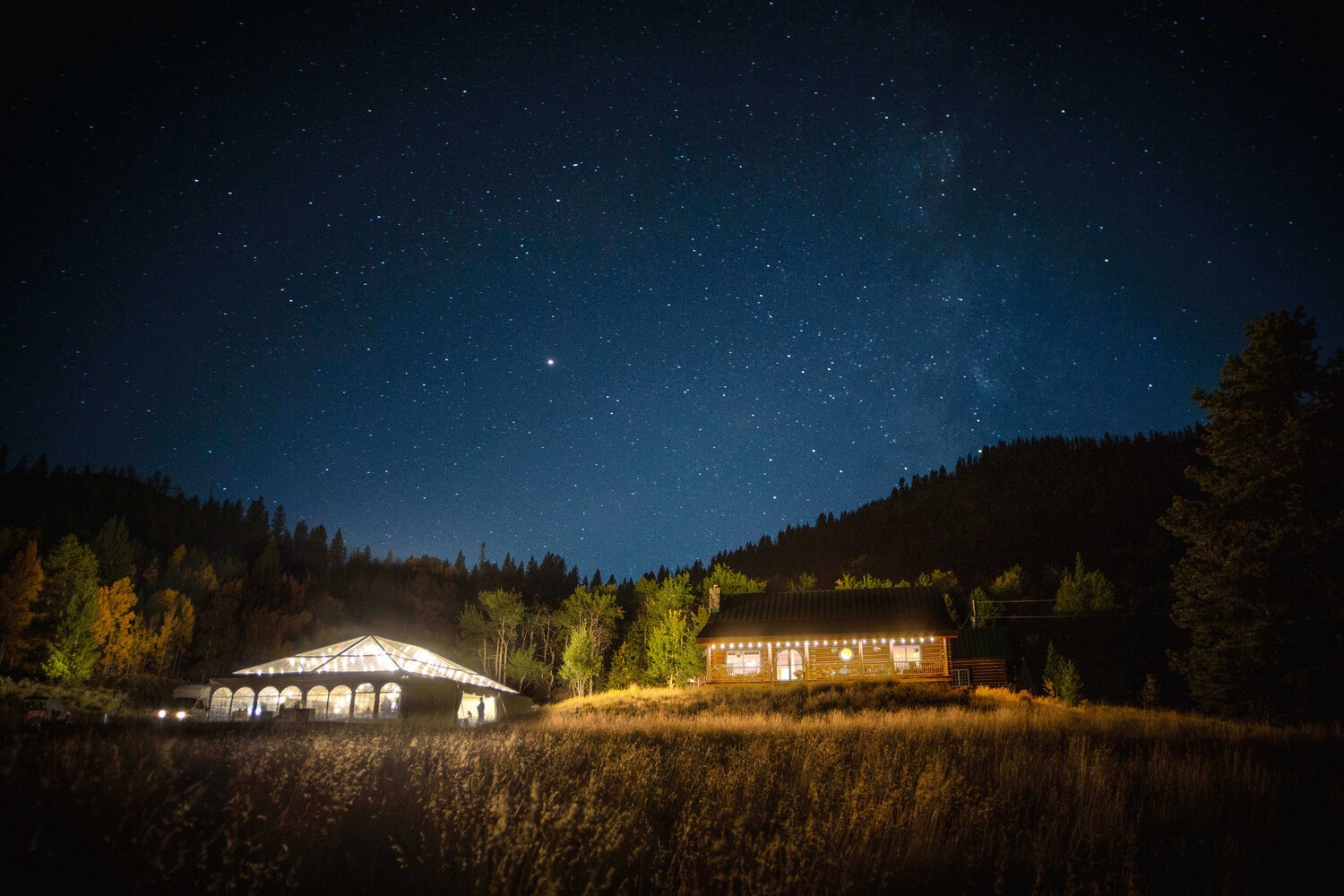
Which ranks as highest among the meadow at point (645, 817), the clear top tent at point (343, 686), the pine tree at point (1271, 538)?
the pine tree at point (1271, 538)

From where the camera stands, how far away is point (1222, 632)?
20.6 metres

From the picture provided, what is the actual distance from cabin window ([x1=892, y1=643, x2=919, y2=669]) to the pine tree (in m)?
13.5

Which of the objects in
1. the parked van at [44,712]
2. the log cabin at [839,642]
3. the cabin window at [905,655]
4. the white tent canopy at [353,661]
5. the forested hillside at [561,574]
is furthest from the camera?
the forested hillside at [561,574]

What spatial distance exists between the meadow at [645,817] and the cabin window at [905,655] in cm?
2497

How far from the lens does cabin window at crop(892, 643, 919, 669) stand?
33.7 m

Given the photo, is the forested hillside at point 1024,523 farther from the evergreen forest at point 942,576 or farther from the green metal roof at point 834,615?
the green metal roof at point 834,615

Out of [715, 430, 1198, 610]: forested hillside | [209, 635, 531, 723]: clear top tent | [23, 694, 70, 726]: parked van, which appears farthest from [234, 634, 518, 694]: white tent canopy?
[715, 430, 1198, 610]: forested hillside

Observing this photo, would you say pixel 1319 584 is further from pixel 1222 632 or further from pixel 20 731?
pixel 20 731

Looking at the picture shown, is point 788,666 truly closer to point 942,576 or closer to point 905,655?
point 905,655

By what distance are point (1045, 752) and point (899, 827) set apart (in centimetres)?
511

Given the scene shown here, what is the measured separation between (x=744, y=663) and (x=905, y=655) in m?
8.22

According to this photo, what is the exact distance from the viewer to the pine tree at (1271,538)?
18.5 meters

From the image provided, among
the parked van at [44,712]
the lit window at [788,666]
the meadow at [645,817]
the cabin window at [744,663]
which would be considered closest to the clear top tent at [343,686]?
the parked van at [44,712]

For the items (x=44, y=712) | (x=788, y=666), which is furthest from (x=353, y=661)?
(x=788, y=666)
